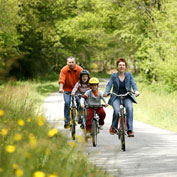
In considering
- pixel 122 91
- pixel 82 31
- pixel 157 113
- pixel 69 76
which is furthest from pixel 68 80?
pixel 82 31

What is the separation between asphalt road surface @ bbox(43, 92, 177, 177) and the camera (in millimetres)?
6258

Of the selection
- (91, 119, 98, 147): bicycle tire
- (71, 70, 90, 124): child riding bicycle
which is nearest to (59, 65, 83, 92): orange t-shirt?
(71, 70, 90, 124): child riding bicycle

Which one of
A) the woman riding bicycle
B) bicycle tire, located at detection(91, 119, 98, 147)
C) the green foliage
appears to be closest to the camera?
bicycle tire, located at detection(91, 119, 98, 147)

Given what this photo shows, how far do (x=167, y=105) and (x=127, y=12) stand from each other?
17.2 meters

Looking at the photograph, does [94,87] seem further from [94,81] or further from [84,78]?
[84,78]

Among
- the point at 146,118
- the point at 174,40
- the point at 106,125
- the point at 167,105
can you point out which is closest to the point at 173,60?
the point at 174,40

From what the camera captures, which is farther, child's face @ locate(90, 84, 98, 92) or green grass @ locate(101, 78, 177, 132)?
green grass @ locate(101, 78, 177, 132)

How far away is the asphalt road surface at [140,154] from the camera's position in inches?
246

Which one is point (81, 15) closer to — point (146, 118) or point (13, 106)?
point (146, 118)

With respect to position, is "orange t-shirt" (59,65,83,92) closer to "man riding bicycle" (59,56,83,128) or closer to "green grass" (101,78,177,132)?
"man riding bicycle" (59,56,83,128)

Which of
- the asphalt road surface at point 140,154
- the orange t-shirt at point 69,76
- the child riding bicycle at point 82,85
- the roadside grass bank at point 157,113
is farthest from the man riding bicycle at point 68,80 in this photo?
the roadside grass bank at point 157,113

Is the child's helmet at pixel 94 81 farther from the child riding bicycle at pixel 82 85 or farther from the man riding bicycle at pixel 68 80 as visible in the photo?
the man riding bicycle at pixel 68 80

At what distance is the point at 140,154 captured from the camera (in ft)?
26.2

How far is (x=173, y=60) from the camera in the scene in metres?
21.7
